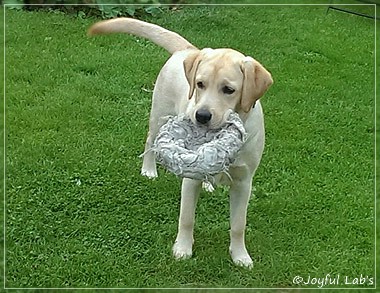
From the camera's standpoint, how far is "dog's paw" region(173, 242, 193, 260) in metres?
3.80

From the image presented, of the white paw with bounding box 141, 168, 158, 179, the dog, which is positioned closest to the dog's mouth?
the dog

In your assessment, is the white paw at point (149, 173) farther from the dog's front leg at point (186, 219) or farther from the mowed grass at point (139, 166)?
the dog's front leg at point (186, 219)

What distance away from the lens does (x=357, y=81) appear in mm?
6523

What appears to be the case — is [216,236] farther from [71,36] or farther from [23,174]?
[71,36]

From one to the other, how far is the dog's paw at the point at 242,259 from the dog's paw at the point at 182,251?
0.23m

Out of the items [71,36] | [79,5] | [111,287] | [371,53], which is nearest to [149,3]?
[79,5]

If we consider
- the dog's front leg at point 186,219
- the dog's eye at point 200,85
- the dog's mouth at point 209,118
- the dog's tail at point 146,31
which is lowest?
the dog's front leg at point 186,219

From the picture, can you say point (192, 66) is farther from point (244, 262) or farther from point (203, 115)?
point (244, 262)

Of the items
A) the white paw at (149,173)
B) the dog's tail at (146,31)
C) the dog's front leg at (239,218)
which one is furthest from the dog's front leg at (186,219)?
the dog's tail at (146,31)

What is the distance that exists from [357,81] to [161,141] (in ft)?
11.5

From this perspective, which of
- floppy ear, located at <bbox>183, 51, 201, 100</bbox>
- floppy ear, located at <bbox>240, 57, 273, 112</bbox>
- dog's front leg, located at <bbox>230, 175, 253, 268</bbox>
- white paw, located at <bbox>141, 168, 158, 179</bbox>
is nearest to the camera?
floppy ear, located at <bbox>240, 57, 273, 112</bbox>

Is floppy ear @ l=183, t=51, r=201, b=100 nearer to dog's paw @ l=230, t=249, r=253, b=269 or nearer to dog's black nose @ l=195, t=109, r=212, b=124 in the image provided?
dog's black nose @ l=195, t=109, r=212, b=124

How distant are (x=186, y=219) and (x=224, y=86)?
0.77 m

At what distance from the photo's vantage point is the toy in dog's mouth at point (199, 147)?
10.9ft
